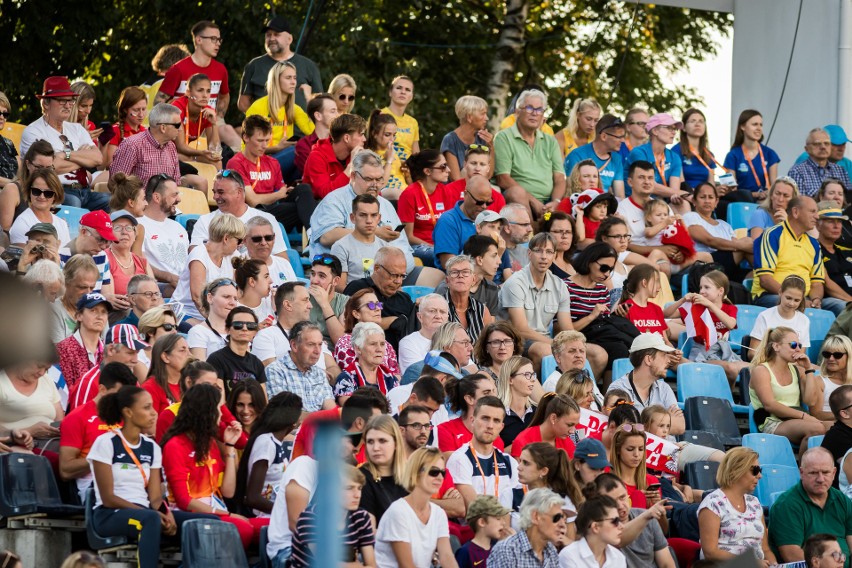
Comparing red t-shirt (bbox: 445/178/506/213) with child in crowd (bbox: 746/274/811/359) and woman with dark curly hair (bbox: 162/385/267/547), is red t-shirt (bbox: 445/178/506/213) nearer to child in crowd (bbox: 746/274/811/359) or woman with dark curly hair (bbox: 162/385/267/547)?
child in crowd (bbox: 746/274/811/359)

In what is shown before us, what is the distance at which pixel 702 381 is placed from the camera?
8953 mm

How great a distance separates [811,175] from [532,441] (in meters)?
6.68

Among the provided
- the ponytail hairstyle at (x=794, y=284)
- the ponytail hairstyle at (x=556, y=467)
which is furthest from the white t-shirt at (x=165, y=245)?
the ponytail hairstyle at (x=794, y=284)

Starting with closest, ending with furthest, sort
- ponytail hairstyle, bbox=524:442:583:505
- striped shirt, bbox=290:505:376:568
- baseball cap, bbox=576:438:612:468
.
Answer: striped shirt, bbox=290:505:376:568
ponytail hairstyle, bbox=524:442:583:505
baseball cap, bbox=576:438:612:468

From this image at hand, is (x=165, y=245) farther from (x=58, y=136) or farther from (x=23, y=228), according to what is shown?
(x=58, y=136)

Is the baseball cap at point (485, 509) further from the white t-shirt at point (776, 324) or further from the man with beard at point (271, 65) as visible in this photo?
the man with beard at point (271, 65)

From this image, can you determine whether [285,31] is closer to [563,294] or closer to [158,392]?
[563,294]

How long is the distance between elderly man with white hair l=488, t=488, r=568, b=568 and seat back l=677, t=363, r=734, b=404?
3138 mm

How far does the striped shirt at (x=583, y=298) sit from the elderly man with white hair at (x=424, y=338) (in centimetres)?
144

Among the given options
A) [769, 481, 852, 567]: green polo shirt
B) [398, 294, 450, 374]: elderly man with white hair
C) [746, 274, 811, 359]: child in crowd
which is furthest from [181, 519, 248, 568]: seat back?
[746, 274, 811, 359]: child in crowd

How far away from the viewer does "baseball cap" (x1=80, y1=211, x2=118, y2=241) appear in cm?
788

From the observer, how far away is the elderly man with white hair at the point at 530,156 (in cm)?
1134

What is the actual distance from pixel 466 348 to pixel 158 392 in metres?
1.96

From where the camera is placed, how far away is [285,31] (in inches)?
468
